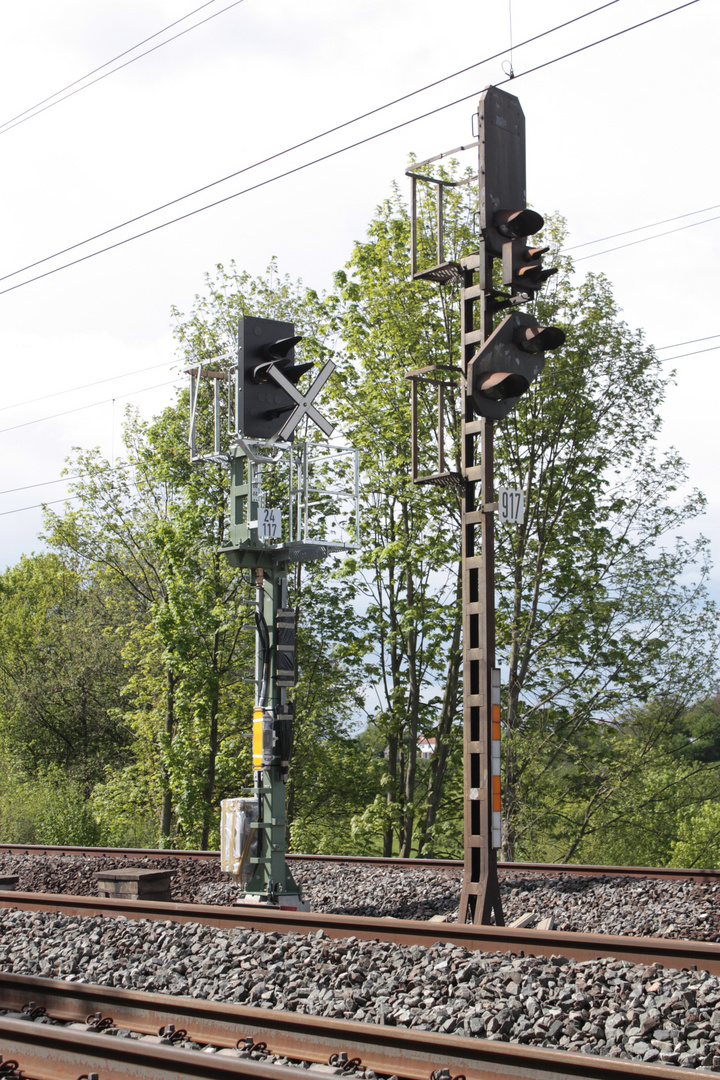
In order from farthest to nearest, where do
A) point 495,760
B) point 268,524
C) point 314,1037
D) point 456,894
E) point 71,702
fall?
point 71,702, point 268,524, point 456,894, point 495,760, point 314,1037

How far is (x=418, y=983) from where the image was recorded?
6.30 metres

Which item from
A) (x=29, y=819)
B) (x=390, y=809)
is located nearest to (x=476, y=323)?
(x=390, y=809)

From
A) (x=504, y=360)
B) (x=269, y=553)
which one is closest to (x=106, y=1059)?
(x=504, y=360)

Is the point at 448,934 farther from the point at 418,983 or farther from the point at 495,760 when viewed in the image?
the point at 495,760

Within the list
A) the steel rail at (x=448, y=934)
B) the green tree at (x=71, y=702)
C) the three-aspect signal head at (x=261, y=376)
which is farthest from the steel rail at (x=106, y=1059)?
the green tree at (x=71, y=702)

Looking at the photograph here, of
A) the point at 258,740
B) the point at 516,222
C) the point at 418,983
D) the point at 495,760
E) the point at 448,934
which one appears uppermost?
the point at 516,222

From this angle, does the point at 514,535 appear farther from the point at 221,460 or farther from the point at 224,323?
the point at 224,323

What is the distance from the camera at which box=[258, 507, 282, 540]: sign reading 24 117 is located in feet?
38.3

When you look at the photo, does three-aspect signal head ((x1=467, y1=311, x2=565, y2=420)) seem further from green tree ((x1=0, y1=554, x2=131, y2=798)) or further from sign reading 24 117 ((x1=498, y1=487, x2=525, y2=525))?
green tree ((x1=0, y1=554, x2=131, y2=798))

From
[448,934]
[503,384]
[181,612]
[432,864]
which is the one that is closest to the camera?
[448,934]

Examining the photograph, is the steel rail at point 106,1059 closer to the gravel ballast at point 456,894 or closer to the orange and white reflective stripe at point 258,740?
the gravel ballast at point 456,894

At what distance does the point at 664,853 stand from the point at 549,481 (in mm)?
8059

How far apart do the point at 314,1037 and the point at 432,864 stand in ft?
23.6

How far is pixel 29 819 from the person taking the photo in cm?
2614
